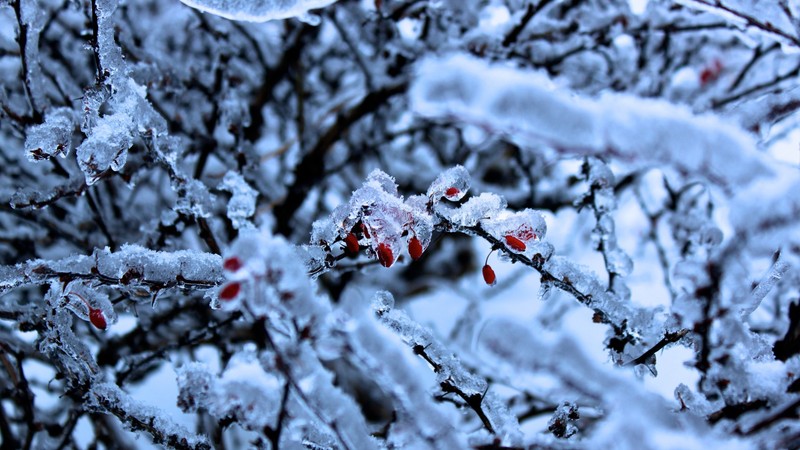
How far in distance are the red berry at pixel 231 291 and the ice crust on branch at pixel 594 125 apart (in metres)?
0.36

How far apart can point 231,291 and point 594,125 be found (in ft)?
1.71

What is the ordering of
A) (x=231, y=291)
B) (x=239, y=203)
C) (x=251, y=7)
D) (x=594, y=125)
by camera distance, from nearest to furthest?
(x=594, y=125)
(x=231, y=291)
(x=251, y=7)
(x=239, y=203)

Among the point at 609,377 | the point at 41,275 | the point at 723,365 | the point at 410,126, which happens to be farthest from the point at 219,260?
the point at 410,126

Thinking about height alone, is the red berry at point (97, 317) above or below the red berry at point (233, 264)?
above

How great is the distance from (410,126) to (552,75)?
118cm

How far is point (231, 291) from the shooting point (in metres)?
0.81

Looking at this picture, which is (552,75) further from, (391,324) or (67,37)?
(67,37)

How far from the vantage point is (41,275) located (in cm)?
116

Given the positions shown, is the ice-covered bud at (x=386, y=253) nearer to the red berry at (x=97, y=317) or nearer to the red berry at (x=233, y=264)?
the red berry at (x=233, y=264)

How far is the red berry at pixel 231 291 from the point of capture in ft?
2.64

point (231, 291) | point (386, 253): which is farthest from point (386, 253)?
point (231, 291)

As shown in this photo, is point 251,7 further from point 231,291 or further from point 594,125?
point 594,125

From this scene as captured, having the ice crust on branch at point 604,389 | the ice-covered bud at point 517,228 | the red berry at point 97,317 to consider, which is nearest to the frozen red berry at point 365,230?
the ice-covered bud at point 517,228

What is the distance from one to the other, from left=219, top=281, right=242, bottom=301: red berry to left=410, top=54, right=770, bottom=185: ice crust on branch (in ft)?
1.18
